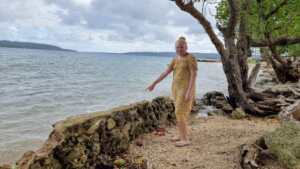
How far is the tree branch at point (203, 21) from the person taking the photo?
9.36 meters

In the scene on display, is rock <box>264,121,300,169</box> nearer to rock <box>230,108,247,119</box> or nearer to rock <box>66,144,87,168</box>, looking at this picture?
rock <box>66,144,87,168</box>

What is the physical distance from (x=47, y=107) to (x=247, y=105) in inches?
335

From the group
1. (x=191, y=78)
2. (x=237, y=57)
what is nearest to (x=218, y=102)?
(x=237, y=57)

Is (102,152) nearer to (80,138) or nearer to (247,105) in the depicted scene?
(80,138)

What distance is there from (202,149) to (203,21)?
5.53 meters

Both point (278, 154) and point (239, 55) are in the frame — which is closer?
point (278, 154)

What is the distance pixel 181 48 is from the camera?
604 cm

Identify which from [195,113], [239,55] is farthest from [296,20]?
[195,113]

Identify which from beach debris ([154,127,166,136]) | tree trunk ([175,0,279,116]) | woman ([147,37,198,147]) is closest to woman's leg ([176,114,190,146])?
woman ([147,37,198,147])

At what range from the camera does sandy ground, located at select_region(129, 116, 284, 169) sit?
5311mm

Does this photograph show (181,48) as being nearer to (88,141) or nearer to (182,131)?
(182,131)

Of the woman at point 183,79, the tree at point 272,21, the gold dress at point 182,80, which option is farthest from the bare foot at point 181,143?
the tree at point 272,21

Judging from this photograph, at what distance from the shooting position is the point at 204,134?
7.31 metres

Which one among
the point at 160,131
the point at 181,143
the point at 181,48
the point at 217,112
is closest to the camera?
the point at 181,48
